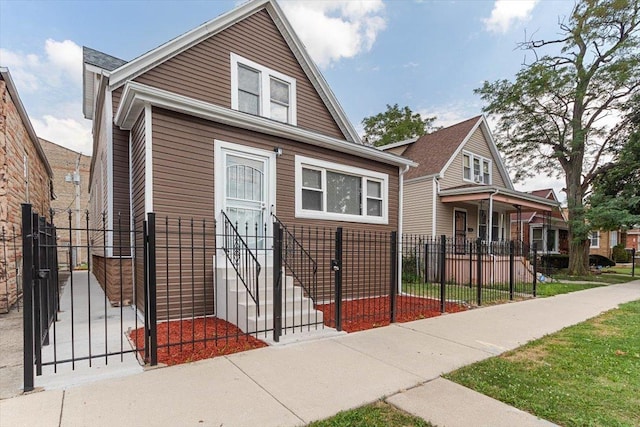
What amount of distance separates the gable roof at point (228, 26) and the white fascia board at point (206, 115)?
4.03ft

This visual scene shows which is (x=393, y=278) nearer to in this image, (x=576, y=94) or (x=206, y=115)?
(x=206, y=115)

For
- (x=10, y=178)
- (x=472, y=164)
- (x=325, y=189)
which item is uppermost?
(x=472, y=164)

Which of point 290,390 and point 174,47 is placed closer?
point 290,390

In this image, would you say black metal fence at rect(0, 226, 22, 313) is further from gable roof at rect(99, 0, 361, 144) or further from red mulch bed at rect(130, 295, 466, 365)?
gable roof at rect(99, 0, 361, 144)

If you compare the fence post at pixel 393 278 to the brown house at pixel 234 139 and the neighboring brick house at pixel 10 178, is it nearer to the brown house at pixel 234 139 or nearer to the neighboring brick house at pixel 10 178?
the brown house at pixel 234 139

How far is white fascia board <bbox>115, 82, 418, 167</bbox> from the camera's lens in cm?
543

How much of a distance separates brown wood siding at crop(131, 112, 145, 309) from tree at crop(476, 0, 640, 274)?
55.8 feet

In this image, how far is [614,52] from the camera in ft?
47.8

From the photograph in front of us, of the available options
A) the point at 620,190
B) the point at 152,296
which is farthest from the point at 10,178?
the point at 620,190

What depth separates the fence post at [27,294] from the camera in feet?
10.1

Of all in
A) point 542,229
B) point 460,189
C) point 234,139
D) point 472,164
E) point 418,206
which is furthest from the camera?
point 542,229

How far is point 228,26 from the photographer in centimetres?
822

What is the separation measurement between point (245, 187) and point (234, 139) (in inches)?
38.8

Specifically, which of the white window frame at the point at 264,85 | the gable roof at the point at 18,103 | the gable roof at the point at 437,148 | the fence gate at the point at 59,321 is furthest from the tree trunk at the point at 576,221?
the gable roof at the point at 18,103
